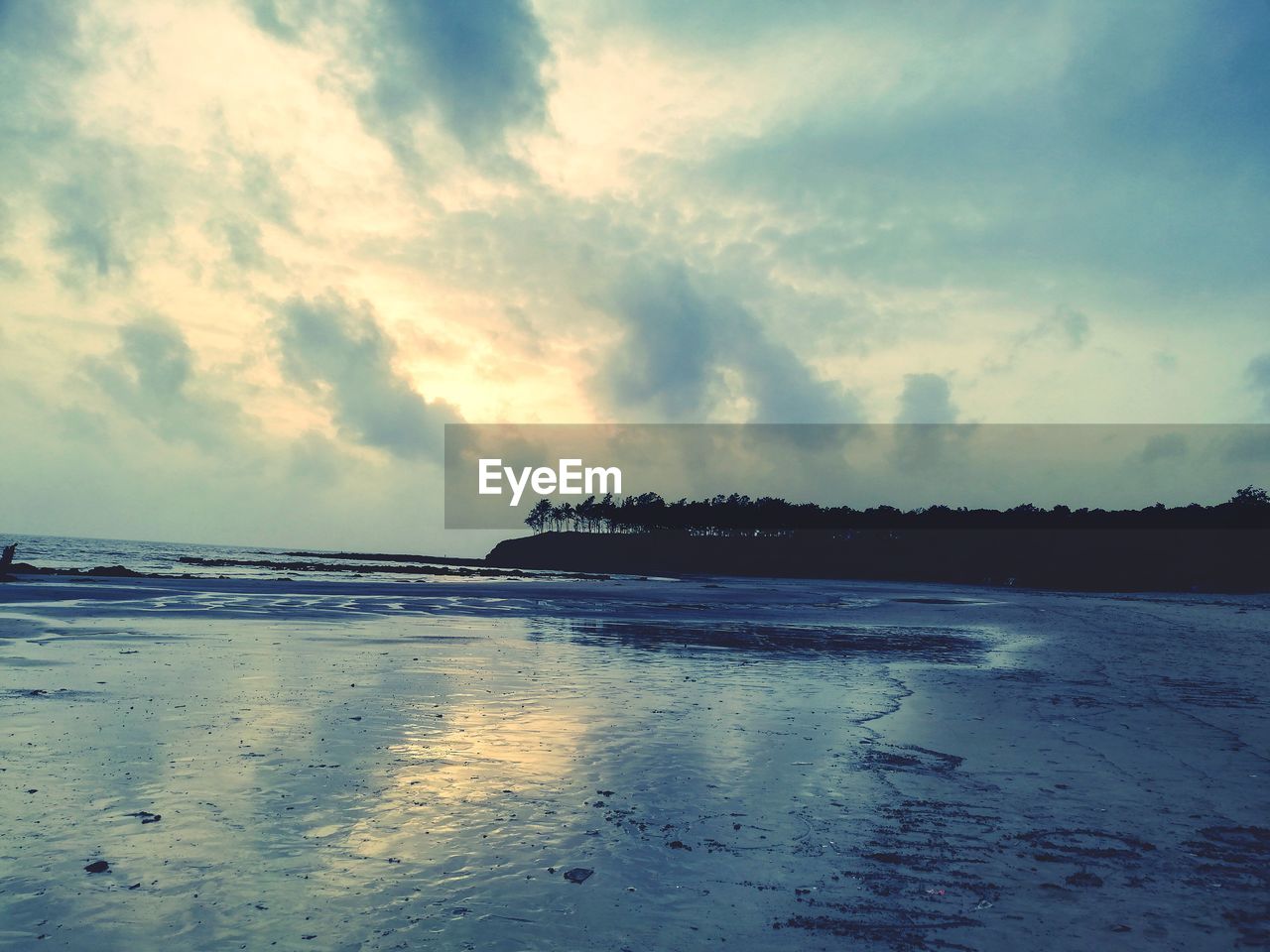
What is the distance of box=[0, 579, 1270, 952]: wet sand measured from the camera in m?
5.66

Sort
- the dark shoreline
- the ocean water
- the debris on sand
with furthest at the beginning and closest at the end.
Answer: the dark shoreline
the debris on sand
the ocean water

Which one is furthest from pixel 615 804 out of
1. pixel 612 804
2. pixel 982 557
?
pixel 982 557

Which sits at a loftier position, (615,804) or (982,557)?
(615,804)

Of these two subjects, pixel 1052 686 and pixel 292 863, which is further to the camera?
pixel 1052 686

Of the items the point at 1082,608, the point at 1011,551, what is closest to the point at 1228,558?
the point at 1011,551

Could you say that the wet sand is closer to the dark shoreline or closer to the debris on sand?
the debris on sand

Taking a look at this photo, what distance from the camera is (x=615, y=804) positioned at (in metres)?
8.33

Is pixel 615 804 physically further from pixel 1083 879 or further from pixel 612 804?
pixel 1083 879

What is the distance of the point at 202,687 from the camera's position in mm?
14211

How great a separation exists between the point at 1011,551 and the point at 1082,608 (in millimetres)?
95254

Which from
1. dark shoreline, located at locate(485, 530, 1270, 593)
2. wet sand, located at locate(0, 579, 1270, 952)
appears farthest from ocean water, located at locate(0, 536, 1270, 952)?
dark shoreline, located at locate(485, 530, 1270, 593)

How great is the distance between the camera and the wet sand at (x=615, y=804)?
5.66 meters

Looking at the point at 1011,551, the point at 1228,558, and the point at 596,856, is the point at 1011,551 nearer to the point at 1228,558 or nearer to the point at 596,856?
the point at 1228,558

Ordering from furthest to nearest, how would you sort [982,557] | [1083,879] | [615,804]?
[982,557] < [615,804] < [1083,879]
